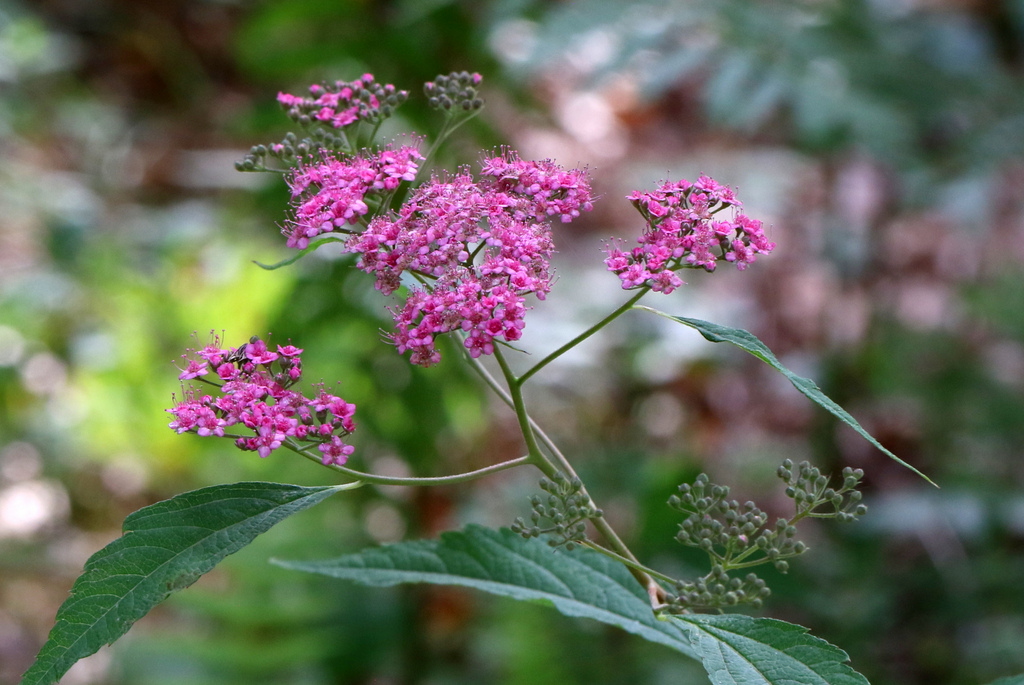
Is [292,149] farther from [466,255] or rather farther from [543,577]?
[543,577]

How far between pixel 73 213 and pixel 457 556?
154 inches

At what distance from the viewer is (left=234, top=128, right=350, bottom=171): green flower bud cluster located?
1298 mm

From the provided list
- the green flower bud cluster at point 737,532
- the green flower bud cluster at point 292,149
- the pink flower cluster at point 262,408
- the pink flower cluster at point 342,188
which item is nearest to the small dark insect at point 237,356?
the pink flower cluster at point 262,408

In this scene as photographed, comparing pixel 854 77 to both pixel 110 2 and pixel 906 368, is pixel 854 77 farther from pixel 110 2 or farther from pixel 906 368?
pixel 110 2

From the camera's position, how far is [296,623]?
310cm

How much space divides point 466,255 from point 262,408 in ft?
0.99

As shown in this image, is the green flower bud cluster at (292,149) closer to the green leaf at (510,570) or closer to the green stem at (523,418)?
the green stem at (523,418)

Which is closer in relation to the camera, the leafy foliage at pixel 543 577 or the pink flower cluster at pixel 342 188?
the leafy foliage at pixel 543 577

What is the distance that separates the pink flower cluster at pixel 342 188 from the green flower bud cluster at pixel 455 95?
121 millimetres

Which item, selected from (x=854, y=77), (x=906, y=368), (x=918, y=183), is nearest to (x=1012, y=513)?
(x=906, y=368)

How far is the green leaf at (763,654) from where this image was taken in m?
0.95

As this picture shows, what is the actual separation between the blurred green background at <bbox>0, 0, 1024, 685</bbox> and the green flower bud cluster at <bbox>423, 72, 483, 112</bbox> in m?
0.94

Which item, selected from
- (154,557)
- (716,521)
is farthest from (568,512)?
(154,557)

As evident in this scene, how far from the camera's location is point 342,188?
1.20 m
